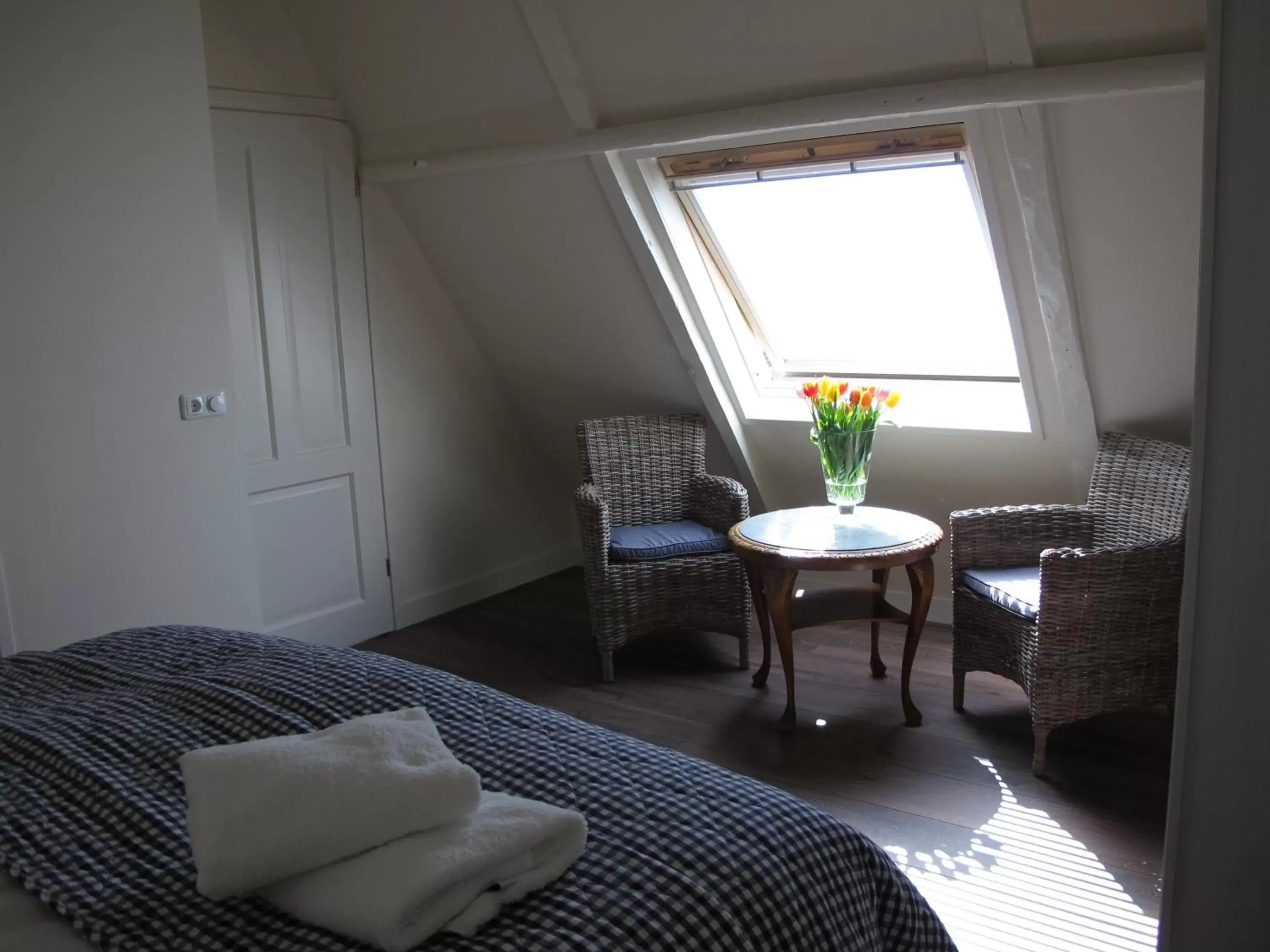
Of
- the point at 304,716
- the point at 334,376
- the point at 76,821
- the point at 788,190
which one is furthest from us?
the point at 334,376

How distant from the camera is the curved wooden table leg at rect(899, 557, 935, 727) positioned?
3.13 m

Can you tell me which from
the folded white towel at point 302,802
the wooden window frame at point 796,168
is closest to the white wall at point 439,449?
the wooden window frame at point 796,168

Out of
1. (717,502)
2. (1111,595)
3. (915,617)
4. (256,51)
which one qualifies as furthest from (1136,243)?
(256,51)

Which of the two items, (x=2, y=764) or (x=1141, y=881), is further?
(x=1141, y=881)

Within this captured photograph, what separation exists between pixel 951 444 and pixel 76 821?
9.82 ft

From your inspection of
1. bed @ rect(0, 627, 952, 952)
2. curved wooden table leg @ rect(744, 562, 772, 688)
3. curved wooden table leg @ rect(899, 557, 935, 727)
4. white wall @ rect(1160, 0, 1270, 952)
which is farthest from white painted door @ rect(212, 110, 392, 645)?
white wall @ rect(1160, 0, 1270, 952)

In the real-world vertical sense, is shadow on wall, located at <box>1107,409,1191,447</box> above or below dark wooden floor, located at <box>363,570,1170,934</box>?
above

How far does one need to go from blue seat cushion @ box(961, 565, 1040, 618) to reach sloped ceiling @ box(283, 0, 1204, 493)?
1.39 meters

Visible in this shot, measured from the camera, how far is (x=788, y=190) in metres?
3.54

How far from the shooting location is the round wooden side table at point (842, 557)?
3010 millimetres

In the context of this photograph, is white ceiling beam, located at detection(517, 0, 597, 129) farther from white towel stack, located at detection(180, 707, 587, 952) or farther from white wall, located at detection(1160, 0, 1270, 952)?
white towel stack, located at detection(180, 707, 587, 952)

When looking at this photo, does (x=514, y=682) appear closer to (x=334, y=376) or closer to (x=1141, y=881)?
(x=334, y=376)

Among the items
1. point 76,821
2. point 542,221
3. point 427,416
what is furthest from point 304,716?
point 427,416

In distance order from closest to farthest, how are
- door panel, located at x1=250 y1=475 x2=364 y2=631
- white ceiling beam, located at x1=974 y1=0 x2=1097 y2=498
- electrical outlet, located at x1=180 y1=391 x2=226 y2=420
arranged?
white ceiling beam, located at x1=974 y1=0 x2=1097 y2=498, electrical outlet, located at x1=180 y1=391 x2=226 y2=420, door panel, located at x1=250 y1=475 x2=364 y2=631
